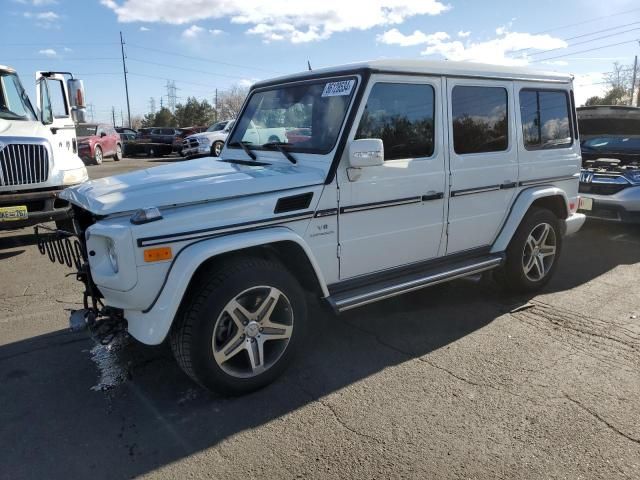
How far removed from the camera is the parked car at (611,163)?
23.4ft

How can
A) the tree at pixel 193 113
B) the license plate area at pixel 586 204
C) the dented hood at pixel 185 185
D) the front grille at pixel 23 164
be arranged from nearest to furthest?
the dented hood at pixel 185 185 → the front grille at pixel 23 164 → the license plate area at pixel 586 204 → the tree at pixel 193 113

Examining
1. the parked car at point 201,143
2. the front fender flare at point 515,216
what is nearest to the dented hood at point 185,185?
the front fender flare at point 515,216

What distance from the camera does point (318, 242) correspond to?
11.3 ft

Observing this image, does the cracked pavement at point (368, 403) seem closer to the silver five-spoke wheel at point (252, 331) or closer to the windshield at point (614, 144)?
the silver five-spoke wheel at point (252, 331)

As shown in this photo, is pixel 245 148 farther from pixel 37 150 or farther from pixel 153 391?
pixel 37 150

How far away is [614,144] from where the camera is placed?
8.95 m

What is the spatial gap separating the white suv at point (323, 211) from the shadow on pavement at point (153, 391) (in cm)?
25

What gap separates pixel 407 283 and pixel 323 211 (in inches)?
37.7

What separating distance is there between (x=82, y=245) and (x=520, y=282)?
3816 millimetres

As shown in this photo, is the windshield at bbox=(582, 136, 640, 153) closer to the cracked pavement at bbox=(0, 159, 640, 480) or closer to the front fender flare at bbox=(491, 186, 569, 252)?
the cracked pavement at bbox=(0, 159, 640, 480)

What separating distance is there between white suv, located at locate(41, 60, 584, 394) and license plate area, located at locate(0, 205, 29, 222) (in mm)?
3362

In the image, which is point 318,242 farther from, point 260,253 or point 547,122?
point 547,122

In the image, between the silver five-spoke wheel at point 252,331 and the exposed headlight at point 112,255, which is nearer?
the exposed headlight at point 112,255

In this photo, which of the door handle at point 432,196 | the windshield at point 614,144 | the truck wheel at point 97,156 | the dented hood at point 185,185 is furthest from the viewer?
the truck wheel at point 97,156
